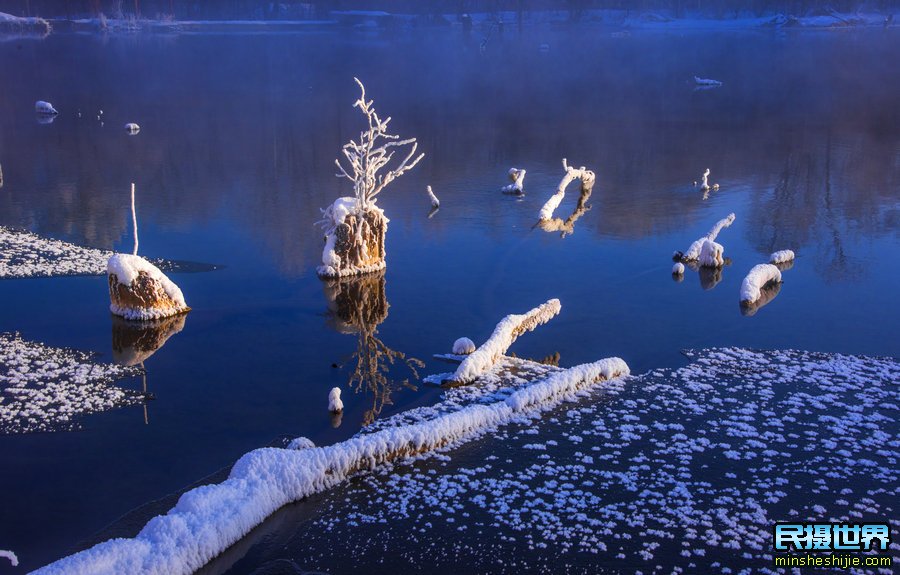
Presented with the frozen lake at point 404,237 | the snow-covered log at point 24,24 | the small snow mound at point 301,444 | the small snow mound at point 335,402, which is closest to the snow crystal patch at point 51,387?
the frozen lake at point 404,237

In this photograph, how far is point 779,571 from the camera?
7656 millimetres

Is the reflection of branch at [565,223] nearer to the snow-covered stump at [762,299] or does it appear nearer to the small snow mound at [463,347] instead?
the snow-covered stump at [762,299]

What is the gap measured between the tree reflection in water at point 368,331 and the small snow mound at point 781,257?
7.33m

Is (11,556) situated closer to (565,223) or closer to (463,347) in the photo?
(463,347)

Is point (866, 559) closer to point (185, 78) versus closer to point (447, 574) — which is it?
point (447, 574)

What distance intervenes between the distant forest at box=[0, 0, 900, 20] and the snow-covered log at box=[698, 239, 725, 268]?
86.5m

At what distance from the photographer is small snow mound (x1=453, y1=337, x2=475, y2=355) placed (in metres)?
12.7

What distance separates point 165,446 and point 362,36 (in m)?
81.5

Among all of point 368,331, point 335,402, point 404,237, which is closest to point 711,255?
point 404,237

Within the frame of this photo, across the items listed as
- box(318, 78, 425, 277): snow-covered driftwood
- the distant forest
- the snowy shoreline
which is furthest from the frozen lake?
the distant forest

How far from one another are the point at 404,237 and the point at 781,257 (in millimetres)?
7423

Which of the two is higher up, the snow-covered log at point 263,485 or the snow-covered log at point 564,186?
the snow-covered log at point 564,186

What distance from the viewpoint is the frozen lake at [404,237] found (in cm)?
1078

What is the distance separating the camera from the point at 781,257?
1753 cm
